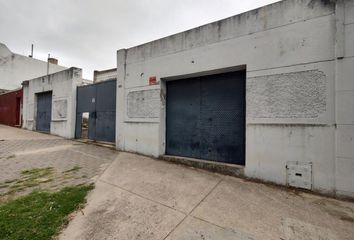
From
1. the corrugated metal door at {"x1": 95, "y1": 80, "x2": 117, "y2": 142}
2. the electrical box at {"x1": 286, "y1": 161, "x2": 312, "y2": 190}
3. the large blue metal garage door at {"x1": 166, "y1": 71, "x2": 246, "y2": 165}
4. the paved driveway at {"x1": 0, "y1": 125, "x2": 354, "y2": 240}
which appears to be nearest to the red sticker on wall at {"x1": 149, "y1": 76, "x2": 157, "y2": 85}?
the large blue metal garage door at {"x1": 166, "y1": 71, "x2": 246, "y2": 165}

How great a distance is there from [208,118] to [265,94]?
5.65 feet

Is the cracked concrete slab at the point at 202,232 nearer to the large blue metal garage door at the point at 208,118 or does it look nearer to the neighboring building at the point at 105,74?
the large blue metal garage door at the point at 208,118

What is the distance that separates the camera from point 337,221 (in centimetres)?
288

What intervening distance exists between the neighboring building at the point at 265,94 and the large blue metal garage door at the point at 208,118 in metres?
0.03

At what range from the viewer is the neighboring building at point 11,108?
14.0 meters

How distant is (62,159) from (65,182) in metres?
2.26

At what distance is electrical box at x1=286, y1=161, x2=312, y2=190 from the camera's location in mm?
3924

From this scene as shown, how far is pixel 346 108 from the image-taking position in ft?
11.8

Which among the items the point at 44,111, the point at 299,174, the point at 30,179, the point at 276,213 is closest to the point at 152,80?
the point at 30,179

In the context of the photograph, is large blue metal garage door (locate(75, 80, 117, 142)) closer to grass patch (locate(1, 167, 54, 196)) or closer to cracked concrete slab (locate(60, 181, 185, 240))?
grass patch (locate(1, 167, 54, 196))

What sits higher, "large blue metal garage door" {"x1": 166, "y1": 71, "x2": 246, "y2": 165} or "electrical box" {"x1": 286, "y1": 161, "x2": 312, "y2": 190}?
"large blue metal garage door" {"x1": 166, "y1": 71, "x2": 246, "y2": 165}

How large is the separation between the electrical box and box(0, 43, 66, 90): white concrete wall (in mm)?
23176

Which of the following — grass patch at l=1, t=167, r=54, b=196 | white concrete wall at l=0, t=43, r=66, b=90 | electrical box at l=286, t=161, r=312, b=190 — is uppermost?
white concrete wall at l=0, t=43, r=66, b=90

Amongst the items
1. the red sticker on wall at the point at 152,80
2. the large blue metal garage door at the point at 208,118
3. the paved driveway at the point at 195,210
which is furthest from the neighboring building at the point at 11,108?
the large blue metal garage door at the point at 208,118
